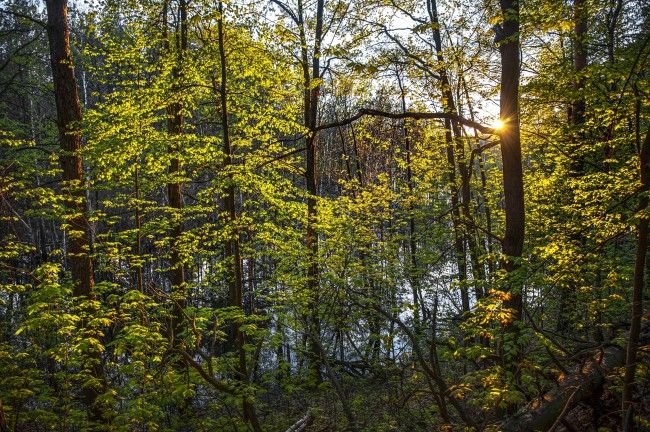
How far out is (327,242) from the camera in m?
12.2

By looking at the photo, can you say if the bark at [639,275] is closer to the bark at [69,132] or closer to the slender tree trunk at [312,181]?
the slender tree trunk at [312,181]

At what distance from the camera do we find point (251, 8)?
29.9ft

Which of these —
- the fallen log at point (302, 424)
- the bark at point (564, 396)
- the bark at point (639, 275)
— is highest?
the bark at point (639, 275)

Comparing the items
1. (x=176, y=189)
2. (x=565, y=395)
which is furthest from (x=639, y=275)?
(x=176, y=189)

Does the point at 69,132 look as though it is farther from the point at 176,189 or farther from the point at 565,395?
the point at 565,395

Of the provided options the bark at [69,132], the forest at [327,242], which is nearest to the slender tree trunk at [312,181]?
the forest at [327,242]

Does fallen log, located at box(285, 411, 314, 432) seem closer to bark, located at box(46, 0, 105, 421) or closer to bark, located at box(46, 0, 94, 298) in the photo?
bark, located at box(46, 0, 105, 421)

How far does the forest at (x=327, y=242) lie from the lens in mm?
5273

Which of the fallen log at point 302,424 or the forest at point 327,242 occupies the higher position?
the forest at point 327,242

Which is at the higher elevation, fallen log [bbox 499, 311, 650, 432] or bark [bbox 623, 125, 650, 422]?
bark [bbox 623, 125, 650, 422]

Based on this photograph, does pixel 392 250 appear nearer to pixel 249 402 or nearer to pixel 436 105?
pixel 436 105

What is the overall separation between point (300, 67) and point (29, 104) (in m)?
23.6

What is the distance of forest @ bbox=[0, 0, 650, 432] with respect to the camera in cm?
527

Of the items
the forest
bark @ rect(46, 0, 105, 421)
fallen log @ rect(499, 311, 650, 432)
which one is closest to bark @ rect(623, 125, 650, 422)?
the forest
